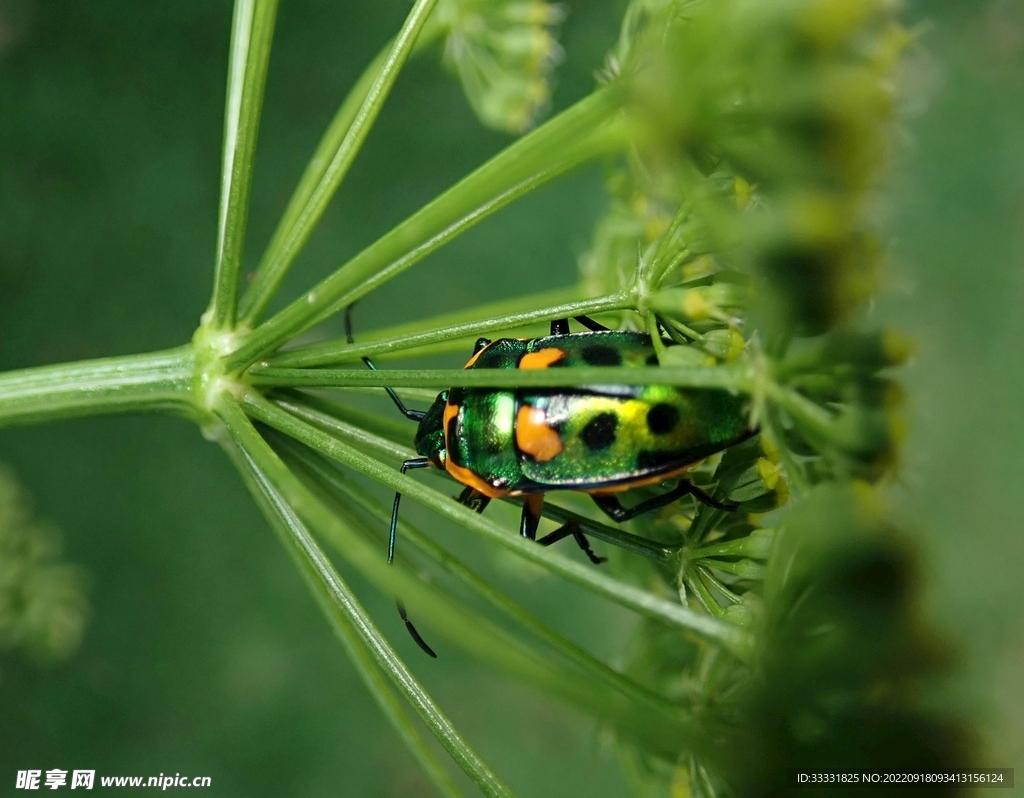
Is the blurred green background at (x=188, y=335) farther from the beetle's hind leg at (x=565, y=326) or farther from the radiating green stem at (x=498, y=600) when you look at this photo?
Answer: the radiating green stem at (x=498, y=600)

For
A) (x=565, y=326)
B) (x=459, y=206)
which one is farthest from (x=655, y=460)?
(x=459, y=206)

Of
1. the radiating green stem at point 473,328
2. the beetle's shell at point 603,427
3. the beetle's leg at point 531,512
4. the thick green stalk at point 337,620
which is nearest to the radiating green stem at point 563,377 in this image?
the radiating green stem at point 473,328

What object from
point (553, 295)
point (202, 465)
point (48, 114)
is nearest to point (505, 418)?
point (553, 295)

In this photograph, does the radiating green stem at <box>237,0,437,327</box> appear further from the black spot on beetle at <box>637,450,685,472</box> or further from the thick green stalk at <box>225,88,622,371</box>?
the black spot on beetle at <box>637,450,685,472</box>

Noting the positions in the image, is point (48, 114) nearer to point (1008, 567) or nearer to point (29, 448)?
point (29, 448)

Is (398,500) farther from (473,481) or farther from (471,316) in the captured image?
(471,316)

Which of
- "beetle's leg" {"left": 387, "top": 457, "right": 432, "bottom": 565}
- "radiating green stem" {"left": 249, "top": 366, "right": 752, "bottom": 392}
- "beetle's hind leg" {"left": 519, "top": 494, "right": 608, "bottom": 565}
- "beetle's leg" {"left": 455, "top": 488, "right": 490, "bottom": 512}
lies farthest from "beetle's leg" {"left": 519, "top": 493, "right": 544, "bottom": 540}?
"radiating green stem" {"left": 249, "top": 366, "right": 752, "bottom": 392}
